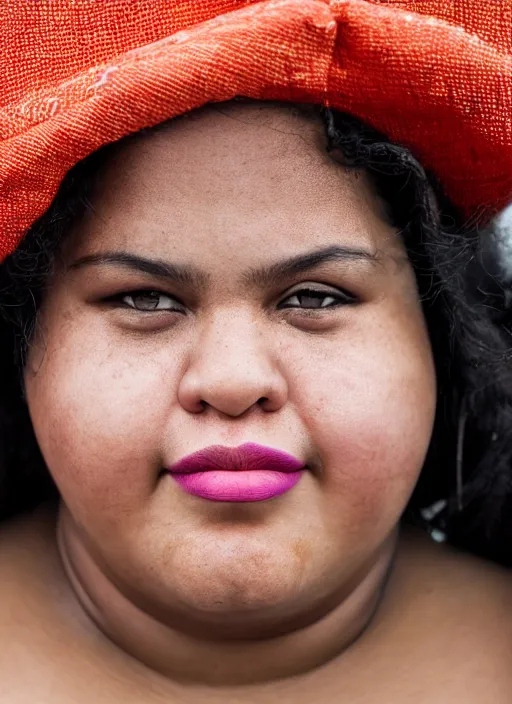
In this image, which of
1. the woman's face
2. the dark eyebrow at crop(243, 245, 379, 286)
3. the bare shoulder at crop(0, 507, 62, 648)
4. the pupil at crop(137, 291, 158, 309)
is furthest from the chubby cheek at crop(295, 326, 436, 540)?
the bare shoulder at crop(0, 507, 62, 648)

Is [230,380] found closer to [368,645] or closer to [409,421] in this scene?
[409,421]

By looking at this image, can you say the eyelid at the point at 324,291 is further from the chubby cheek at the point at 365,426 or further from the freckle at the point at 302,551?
the freckle at the point at 302,551

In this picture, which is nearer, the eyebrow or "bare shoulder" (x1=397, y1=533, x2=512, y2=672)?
the eyebrow

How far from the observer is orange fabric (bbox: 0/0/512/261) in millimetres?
1085

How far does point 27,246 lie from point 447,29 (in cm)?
58

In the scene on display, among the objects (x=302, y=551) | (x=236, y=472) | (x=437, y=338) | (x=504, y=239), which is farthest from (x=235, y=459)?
(x=504, y=239)

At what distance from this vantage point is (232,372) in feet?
3.71

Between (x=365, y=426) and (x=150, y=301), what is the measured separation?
1.05ft

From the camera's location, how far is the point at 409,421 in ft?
4.09

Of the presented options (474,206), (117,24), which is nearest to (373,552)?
(474,206)

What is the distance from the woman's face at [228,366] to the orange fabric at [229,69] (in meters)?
0.07

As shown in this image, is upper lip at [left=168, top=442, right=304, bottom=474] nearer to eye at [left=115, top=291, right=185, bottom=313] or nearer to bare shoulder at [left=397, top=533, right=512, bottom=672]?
eye at [left=115, top=291, right=185, bottom=313]

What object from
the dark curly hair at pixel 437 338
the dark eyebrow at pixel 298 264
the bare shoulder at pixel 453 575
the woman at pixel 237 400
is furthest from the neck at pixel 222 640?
the dark eyebrow at pixel 298 264

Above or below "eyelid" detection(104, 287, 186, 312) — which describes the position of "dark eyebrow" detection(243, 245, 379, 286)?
above
